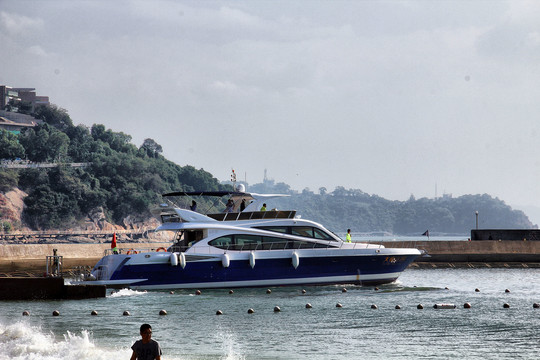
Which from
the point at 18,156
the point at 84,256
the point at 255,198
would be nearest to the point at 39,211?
the point at 18,156

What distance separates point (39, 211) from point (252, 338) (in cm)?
13906

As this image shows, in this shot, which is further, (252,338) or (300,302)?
(300,302)

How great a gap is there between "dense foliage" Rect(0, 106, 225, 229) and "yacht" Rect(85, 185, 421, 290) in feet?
415

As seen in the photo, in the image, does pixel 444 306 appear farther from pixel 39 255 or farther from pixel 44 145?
pixel 44 145

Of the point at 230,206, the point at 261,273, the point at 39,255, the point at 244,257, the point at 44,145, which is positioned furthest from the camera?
the point at 44,145

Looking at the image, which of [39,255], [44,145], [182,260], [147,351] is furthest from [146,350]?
[44,145]

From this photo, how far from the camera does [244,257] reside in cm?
3203

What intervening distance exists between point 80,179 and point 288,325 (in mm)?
151155

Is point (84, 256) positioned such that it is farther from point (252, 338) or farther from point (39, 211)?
point (39, 211)

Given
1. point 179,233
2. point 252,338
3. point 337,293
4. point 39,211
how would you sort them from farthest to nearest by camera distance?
1. point 39,211
2. point 179,233
3. point 337,293
4. point 252,338

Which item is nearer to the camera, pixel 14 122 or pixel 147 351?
pixel 147 351

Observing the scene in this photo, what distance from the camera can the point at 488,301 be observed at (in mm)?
29547

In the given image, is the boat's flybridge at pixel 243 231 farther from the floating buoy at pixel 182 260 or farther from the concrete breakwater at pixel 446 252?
the concrete breakwater at pixel 446 252

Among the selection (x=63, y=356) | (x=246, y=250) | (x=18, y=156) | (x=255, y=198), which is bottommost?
(x=63, y=356)
